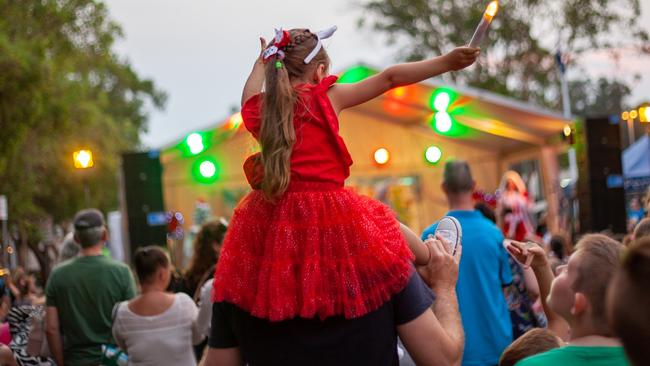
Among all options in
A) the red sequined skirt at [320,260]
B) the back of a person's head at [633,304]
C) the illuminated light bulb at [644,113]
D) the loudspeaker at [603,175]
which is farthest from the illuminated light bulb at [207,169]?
the back of a person's head at [633,304]

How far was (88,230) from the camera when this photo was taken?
6211 millimetres

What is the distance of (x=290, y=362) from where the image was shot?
2.53 metres

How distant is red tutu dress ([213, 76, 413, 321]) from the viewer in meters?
2.47

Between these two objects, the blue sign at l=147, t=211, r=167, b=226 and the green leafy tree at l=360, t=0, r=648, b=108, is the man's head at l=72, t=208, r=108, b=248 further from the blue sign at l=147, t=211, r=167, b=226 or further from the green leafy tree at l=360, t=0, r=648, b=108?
the green leafy tree at l=360, t=0, r=648, b=108

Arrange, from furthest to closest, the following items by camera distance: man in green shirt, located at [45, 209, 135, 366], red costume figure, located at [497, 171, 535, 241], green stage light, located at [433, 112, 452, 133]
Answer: green stage light, located at [433, 112, 452, 133], red costume figure, located at [497, 171, 535, 241], man in green shirt, located at [45, 209, 135, 366]

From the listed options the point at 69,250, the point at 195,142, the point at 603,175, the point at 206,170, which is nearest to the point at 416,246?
the point at 69,250

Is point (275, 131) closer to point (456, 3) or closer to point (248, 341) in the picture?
point (248, 341)

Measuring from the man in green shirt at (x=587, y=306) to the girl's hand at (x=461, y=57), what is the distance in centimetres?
62

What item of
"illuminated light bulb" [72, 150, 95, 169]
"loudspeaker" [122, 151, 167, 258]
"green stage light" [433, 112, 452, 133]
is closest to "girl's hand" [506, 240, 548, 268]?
"loudspeaker" [122, 151, 167, 258]

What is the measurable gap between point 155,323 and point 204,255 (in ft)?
4.11

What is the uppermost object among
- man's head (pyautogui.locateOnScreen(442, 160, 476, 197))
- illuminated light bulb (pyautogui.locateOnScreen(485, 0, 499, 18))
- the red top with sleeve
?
illuminated light bulb (pyautogui.locateOnScreen(485, 0, 499, 18))

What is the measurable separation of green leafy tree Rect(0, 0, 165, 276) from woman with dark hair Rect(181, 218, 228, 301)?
9.46 m

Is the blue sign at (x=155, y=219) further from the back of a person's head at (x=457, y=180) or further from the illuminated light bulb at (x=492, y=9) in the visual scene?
the illuminated light bulb at (x=492, y=9)

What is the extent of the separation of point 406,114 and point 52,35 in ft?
36.7
